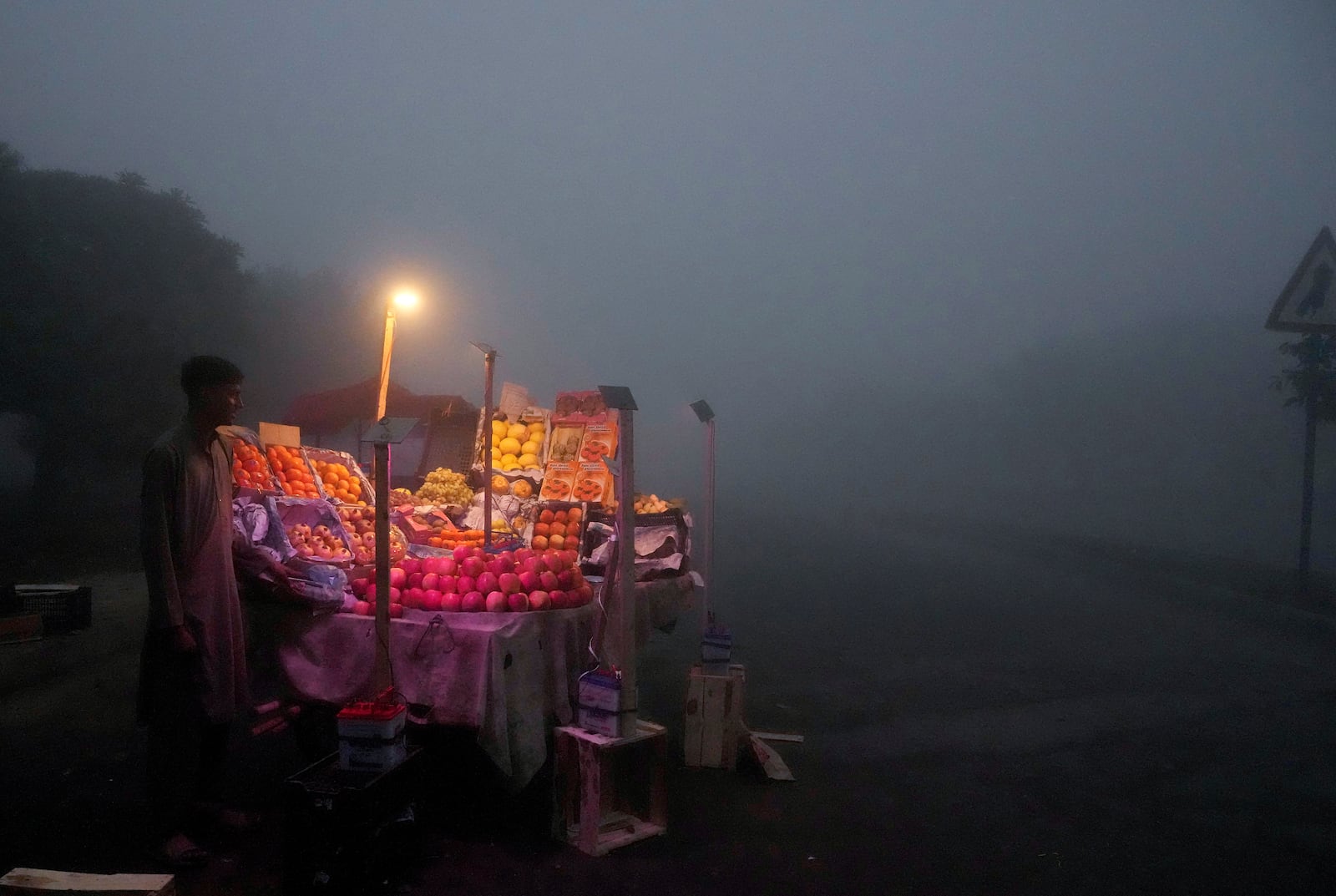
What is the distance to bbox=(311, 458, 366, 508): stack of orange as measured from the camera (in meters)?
7.07

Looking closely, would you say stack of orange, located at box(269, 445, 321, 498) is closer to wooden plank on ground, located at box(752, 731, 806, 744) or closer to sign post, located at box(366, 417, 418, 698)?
sign post, located at box(366, 417, 418, 698)

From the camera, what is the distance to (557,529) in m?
7.55

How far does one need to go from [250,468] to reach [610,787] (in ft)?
11.5

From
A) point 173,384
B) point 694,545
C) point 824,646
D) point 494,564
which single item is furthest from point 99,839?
point 173,384

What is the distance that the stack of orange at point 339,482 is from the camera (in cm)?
707

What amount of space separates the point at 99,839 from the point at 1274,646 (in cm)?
1282

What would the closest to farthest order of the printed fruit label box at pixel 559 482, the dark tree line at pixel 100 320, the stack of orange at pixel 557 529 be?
the stack of orange at pixel 557 529
the printed fruit label box at pixel 559 482
the dark tree line at pixel 100 320

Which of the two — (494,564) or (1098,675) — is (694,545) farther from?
(494,564)

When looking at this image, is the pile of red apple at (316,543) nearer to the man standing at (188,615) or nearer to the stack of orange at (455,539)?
the stack of orange at (455,539)

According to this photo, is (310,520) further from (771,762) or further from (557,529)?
(771,762)

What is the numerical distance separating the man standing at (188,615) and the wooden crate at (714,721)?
3221mm

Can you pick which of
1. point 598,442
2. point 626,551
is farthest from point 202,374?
point 598,442

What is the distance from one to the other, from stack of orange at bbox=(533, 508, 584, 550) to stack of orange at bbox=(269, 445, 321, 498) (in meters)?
1.93

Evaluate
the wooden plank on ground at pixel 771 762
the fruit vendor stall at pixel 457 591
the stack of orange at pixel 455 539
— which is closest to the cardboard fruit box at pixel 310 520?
the fruit vendor stall at pixel 457 591
